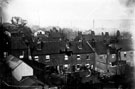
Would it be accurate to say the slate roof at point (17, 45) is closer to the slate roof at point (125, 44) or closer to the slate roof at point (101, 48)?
the slate roof at point (101, 48)

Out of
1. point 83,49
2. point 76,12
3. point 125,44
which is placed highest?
point 76,12

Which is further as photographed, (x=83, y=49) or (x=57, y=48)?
(x=83, y=49)

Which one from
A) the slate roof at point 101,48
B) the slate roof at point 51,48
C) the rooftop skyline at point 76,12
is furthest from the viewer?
the slate roof at point 101,48

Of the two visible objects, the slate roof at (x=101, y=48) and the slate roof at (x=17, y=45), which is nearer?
the slate roof at (x=17, y=45)

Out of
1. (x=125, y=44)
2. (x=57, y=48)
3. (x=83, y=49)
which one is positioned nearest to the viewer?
(x=57, y=48)

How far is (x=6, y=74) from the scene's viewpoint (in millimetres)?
3037

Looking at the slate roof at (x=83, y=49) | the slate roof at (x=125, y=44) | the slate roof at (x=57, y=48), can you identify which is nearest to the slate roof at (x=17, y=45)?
the slate roof at (x=57, y=48)

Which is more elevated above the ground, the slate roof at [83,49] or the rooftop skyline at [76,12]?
the rooftop skyline at [76,12]

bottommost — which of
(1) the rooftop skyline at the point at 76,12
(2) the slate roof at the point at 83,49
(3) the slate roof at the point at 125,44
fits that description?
(2) the slate roof at the point at 83,49

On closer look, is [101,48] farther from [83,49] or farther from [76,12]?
[76,12]

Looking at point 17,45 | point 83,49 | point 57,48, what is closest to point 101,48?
point 83,49

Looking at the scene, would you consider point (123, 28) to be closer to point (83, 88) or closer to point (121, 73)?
point (121, 73)

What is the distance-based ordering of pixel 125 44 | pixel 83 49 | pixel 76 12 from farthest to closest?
pixel 83 49
pixel 125 44
pixel 76 12

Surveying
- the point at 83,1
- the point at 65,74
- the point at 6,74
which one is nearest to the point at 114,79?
the point at 65,74
